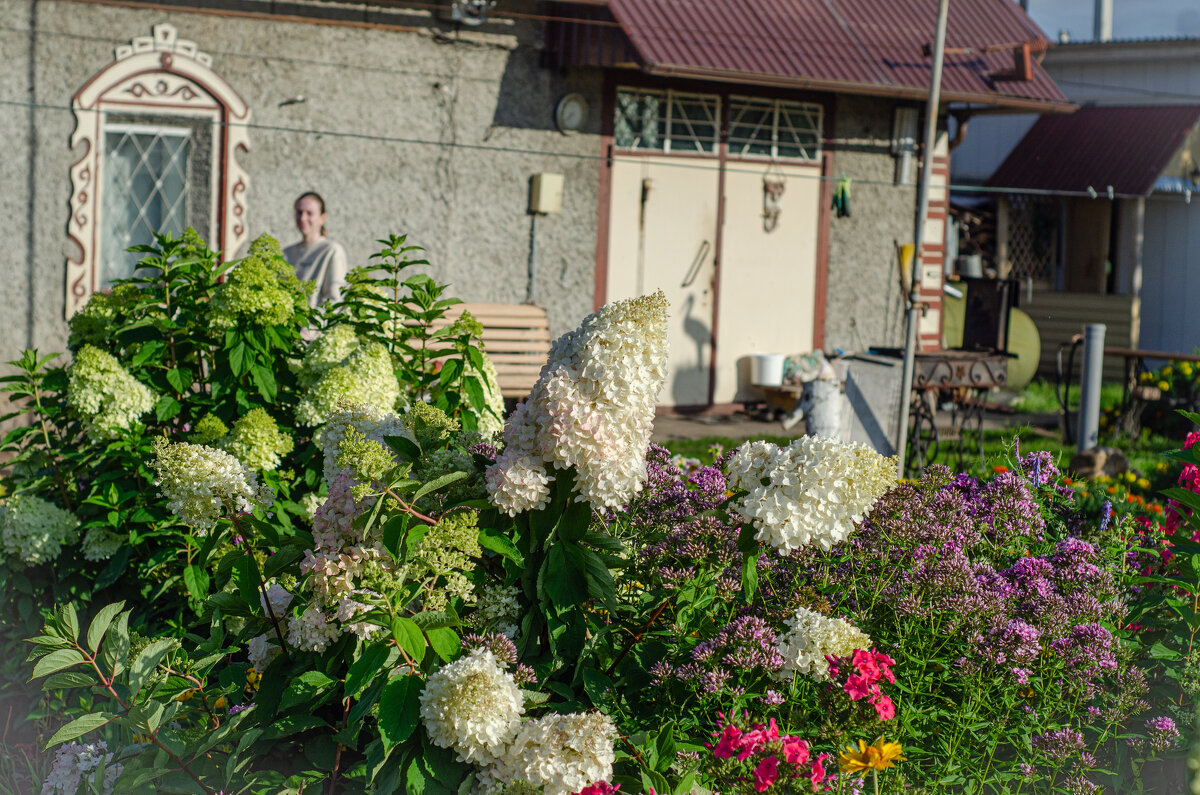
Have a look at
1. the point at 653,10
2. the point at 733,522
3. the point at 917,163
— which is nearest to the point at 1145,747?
the point at 733,522

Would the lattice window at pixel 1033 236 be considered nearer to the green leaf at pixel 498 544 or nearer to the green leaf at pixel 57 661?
the green leaf at pixel 498 544

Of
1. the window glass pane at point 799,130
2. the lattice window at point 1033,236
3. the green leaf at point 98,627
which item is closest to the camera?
the green leaf at point 98,627

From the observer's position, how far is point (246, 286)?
11.9ft

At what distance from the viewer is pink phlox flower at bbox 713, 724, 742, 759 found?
2131 millimetres

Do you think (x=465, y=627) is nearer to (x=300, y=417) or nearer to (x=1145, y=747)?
(x=300, y=417)

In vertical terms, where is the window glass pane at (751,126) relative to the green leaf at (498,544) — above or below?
above

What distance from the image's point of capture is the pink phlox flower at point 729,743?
2.13 metres

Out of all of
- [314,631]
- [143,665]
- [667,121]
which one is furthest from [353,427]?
[667,121]

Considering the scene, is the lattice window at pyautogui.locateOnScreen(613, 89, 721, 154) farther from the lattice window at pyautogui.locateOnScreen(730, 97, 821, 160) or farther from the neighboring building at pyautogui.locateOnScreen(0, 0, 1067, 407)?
the lattice window at pyautogui.locateOnScreen(730, 97, 821, 160)

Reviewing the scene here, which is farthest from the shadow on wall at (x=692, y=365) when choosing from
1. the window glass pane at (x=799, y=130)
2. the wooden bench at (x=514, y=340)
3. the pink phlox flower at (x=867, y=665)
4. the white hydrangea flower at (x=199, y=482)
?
the pink phlox flower at (x=867, y=665)

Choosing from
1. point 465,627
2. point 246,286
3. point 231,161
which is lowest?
point 465,627

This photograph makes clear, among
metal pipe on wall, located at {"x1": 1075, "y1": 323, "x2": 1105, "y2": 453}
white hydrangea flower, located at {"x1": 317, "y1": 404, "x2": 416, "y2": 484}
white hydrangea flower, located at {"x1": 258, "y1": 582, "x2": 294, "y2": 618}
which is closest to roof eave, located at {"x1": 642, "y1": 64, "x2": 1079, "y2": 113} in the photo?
metal pipe on wall, located at {"x1": 1075, "y1": 323, "x2": 1105, "y2": 453}

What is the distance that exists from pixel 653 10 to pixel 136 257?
457 centimetres

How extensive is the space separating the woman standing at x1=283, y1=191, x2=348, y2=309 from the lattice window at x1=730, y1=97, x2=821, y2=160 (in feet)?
15.8
